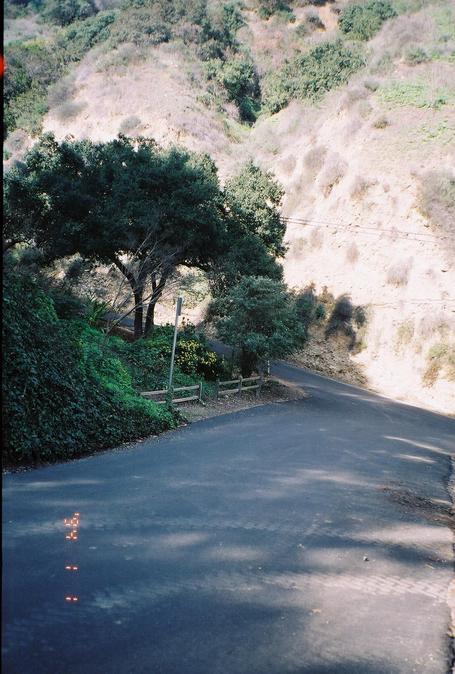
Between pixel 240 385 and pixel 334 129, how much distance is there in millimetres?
33055

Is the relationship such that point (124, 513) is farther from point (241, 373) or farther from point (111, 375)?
point (241, 373)

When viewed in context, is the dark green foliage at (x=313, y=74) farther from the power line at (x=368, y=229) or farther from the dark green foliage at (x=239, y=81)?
the power line at (x=368, y=229)

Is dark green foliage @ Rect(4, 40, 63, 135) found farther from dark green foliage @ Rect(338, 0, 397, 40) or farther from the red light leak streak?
the red light leak streak

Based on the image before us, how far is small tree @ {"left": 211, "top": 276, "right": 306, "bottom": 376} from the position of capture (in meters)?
21.8

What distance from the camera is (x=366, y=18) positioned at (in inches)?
2386

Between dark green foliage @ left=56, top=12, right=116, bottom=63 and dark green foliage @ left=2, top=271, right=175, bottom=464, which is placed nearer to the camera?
dark green foliage @ left=2, top=271, right=175, bottom=464

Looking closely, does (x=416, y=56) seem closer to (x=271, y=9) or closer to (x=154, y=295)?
(x=271, y=9)

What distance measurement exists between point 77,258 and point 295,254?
1626cm

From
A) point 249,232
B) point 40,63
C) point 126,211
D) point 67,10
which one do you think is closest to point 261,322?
point 126,211

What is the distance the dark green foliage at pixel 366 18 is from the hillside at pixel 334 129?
2.64 ft

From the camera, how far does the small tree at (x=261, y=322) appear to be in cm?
2175

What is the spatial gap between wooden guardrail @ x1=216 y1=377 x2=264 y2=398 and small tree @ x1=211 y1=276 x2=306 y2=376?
1239mm

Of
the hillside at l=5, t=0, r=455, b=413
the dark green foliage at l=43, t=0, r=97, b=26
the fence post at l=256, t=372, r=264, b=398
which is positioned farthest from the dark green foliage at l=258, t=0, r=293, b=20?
the fence post at l=256, t=372, r=264, b=398

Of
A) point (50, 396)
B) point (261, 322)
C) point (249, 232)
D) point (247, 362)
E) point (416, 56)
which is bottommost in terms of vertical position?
point (247, 362)
